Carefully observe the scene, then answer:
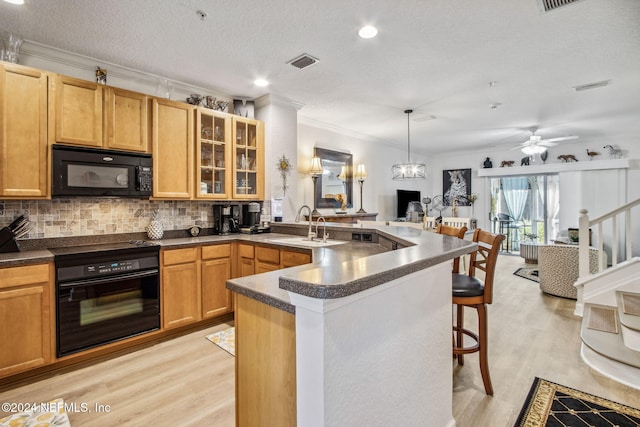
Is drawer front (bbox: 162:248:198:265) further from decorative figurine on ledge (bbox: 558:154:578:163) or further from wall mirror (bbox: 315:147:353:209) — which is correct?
decorative figurine on ledge (bbox: 558:154:578:163)

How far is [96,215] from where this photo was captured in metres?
2.99

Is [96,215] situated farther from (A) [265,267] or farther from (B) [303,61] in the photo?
(B) [303,61]

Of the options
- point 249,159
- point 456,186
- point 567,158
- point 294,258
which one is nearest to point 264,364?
point 294,258

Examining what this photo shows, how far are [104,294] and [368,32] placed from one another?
3020mm

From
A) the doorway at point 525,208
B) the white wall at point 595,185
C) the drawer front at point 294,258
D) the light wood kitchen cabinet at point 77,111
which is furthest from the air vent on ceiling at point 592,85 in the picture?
the light wood kitchen cabinet at point 77,111

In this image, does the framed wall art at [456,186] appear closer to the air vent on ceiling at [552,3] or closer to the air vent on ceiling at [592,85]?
the air vent on ceiling at [592,85]

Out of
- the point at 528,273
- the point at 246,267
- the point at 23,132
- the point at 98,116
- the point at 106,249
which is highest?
the point at 98,116

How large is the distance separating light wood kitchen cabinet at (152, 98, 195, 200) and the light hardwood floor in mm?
1491

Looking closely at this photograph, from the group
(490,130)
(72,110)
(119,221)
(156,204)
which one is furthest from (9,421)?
(490,130)

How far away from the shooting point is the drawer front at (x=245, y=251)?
326 centimetres

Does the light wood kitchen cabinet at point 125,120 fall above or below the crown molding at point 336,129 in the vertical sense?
below

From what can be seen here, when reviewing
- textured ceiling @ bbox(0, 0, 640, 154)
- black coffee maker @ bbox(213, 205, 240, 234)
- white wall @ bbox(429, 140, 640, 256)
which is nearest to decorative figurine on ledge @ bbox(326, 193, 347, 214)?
textured ceiling @ bbox(0, 0, 640, 154)

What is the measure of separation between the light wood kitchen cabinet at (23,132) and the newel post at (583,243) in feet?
17.6

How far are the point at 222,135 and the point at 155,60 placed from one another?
0.96 metres
